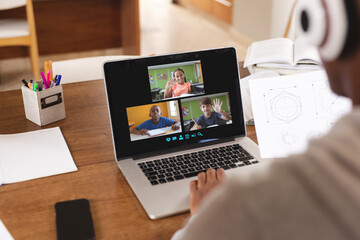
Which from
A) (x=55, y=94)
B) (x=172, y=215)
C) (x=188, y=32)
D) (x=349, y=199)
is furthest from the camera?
(x=188, y=32)

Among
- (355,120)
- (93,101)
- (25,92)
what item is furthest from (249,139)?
(355,120)

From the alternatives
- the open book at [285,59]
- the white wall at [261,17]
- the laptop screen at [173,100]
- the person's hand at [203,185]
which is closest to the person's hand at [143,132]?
the laptop screen at [173,100]

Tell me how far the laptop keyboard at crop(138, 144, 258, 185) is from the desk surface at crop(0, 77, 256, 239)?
0.08 meters

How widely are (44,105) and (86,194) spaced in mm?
426

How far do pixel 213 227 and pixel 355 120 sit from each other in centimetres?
18

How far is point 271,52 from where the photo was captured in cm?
159

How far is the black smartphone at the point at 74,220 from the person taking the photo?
2.83ft

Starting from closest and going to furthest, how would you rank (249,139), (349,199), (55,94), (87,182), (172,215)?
(349,199) → (172,215) → (87,182) → (249,139) → (55,94)

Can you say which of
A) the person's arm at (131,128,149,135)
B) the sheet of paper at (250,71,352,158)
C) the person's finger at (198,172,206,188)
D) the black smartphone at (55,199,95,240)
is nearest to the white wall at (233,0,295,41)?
the sheet of paper at (250,71,352,158)

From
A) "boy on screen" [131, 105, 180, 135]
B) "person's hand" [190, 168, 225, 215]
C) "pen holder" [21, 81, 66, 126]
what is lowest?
"person's hand" [190, 168, 225, 215]

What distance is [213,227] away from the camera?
1.54 feet

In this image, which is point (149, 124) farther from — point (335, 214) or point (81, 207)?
point (335, 214)

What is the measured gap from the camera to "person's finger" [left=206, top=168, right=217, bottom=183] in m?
1.00

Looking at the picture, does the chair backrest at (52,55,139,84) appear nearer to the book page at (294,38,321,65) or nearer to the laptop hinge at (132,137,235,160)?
the book page at (294,38,321,65)
